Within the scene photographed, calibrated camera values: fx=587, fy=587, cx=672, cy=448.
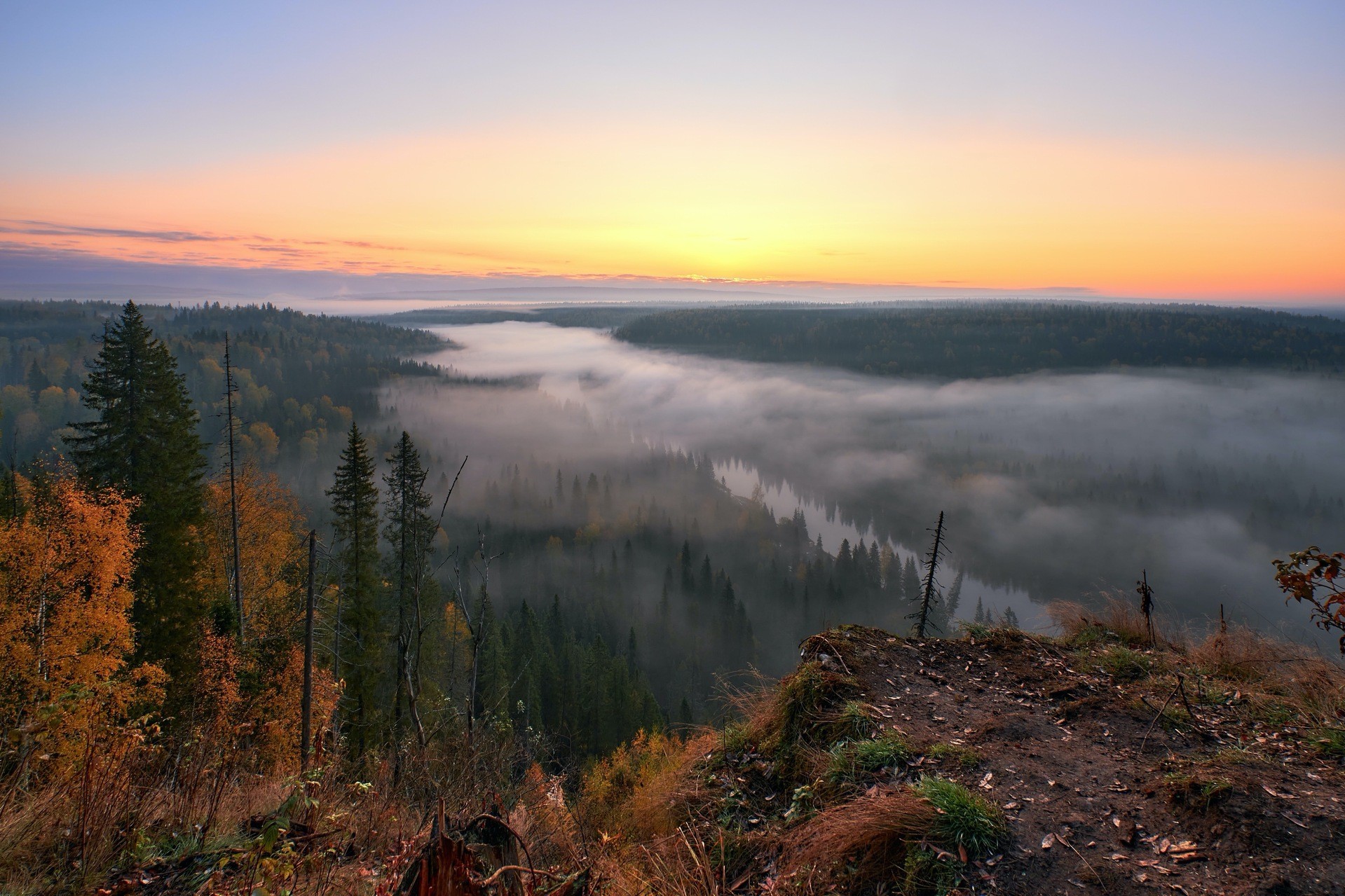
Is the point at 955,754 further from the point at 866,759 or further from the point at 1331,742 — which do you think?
the point at 1331,742

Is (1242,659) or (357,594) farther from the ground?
(1242,659)

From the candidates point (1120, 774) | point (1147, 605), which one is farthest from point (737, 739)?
point (1147, 605)

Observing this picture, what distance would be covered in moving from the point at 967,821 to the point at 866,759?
5.34 ft

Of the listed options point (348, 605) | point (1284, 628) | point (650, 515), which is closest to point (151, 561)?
point (348, 605)

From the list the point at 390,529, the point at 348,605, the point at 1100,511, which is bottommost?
the point at 1100,511

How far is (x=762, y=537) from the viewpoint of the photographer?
127000mm

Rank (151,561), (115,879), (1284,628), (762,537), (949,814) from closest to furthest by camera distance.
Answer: (115,879) → (949,814) → (1284,628) → (151,561) → (762,537)

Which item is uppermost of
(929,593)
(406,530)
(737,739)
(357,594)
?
(737,739)

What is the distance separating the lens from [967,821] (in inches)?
188

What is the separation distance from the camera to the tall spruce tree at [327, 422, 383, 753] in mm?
19828

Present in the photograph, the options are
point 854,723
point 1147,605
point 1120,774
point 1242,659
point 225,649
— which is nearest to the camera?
point 1120,774

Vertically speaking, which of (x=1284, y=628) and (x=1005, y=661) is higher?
(x=1284, y=628)

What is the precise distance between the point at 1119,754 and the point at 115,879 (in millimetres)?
8552

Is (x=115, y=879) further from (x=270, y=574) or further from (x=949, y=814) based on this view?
(x=270, y=574)
